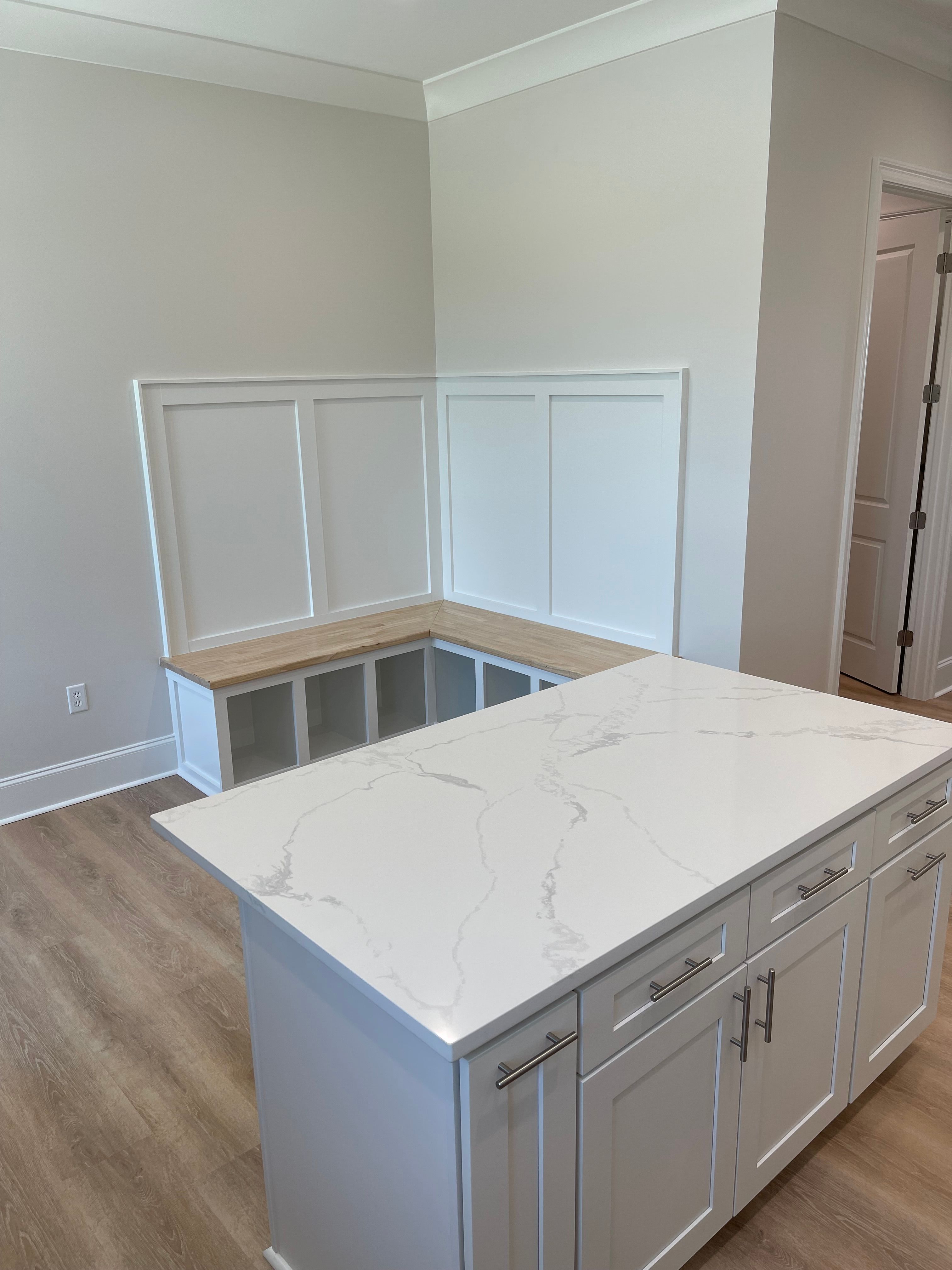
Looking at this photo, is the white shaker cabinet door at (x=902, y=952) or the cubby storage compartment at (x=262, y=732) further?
the cubby storage compartment at (x=262, y=732)

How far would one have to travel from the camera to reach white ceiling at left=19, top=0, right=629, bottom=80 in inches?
114

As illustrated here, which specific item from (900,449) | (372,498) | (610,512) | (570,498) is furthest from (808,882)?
(900,449)

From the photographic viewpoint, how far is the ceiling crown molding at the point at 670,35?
281 cm

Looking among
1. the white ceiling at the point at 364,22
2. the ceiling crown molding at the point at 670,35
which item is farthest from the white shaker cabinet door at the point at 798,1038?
the white ceiling at the point at 364,22

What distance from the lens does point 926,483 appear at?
4.06 metres

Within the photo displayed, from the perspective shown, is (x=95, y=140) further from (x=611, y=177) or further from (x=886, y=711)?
(x=886, y=711)

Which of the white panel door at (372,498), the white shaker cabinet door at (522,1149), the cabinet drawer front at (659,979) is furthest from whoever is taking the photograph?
the white panel door at (372,498)

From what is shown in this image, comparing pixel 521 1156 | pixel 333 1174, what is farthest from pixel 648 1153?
pixel 333 1174

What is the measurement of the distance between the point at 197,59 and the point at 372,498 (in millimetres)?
1714

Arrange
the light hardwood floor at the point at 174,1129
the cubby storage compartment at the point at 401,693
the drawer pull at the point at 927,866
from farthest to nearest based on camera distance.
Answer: the cubby storage compartment at the point at 401,693 → the drawer pull at the point at 927,866 → the light hardwood floor at the point at 174,1129

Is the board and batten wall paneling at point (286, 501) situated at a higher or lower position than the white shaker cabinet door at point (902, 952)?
higher

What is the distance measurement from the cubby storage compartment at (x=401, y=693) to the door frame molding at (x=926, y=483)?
1679 millimetres

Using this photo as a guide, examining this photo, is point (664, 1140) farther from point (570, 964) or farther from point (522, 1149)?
point (570, 964)

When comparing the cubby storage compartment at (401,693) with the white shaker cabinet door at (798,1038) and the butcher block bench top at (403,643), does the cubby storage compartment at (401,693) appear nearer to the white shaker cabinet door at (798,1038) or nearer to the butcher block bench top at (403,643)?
the butcher block bench top at (403,643)
